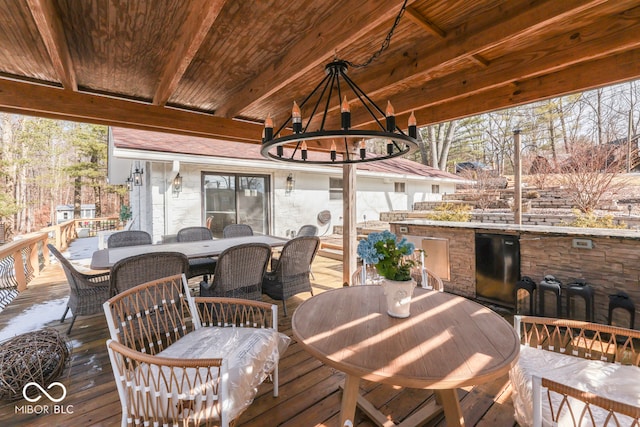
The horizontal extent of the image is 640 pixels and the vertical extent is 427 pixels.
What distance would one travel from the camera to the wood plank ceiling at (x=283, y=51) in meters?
1.79

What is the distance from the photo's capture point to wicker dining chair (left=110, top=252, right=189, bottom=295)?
8.13 feet

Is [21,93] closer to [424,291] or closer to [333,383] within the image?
[333,383]

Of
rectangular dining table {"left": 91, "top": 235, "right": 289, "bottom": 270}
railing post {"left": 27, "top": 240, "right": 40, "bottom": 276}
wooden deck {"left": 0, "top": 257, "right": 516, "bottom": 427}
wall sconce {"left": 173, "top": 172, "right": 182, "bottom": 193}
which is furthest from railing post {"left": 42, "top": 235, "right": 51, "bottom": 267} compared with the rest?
wooden deck {"left": 0, "top": 257, "right": 516, "bottom": 427}

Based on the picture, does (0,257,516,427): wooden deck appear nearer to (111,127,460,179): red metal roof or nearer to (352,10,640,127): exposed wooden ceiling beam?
(352,10,640,127): exposed wooden ceiling beam

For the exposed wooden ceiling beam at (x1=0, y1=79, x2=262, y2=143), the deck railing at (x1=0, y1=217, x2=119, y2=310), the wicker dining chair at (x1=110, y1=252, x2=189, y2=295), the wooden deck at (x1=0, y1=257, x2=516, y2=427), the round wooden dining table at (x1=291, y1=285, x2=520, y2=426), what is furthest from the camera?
the deck railing at (x1=0, y1=217, x2=119, y2=310)

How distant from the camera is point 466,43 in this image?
2.03 meters

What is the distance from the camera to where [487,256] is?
12.7 ft

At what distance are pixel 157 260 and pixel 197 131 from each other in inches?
76.6

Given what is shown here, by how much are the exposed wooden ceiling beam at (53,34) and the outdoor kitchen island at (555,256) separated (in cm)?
384

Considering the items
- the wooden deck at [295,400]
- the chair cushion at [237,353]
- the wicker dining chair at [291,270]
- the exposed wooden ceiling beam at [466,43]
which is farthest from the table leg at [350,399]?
the exposed wooden ceiling beam at [466,43]

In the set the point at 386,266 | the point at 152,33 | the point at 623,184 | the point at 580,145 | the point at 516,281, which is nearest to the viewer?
the point at 386,266

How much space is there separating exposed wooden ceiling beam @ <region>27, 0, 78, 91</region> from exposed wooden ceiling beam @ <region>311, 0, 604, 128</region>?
2.36 m

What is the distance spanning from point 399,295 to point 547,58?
2193mm

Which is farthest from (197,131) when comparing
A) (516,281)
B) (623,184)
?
(623,184)
